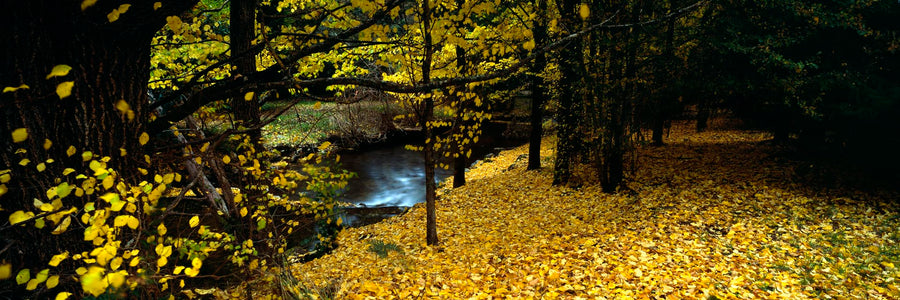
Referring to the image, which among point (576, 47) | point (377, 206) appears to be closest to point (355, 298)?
point (576, 47)

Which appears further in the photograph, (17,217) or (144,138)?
(144,138)

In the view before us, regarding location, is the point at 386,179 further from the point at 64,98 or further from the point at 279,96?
the point at 64,98

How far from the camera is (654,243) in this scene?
19.8 feet

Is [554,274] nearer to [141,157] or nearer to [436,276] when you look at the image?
[436,276]

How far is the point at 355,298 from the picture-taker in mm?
5020

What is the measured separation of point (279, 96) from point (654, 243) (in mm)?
5840

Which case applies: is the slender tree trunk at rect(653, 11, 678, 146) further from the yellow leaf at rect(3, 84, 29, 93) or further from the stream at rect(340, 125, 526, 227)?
the yellow leaf at rect(3, 84, 29, 93)

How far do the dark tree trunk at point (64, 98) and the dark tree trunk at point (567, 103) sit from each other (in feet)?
25.2

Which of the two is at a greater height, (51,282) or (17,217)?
(17,217)

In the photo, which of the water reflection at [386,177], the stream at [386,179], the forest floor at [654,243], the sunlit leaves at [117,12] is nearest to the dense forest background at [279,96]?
the sunlit leaves at [117,12]

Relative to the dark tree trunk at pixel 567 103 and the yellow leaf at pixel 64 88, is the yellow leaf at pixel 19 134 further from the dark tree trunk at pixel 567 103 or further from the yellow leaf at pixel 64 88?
the dark tree trunk at pixel 567 103

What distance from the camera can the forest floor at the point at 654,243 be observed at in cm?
479

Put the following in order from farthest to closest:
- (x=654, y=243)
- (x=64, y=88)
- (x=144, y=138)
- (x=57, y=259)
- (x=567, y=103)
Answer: (x=567, y=103)
(x=654, y=243)
(x=144, y=138)
(x=57, y=259)
(x=64, y=88)

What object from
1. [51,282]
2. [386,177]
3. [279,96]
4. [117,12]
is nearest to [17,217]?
[51,282]
